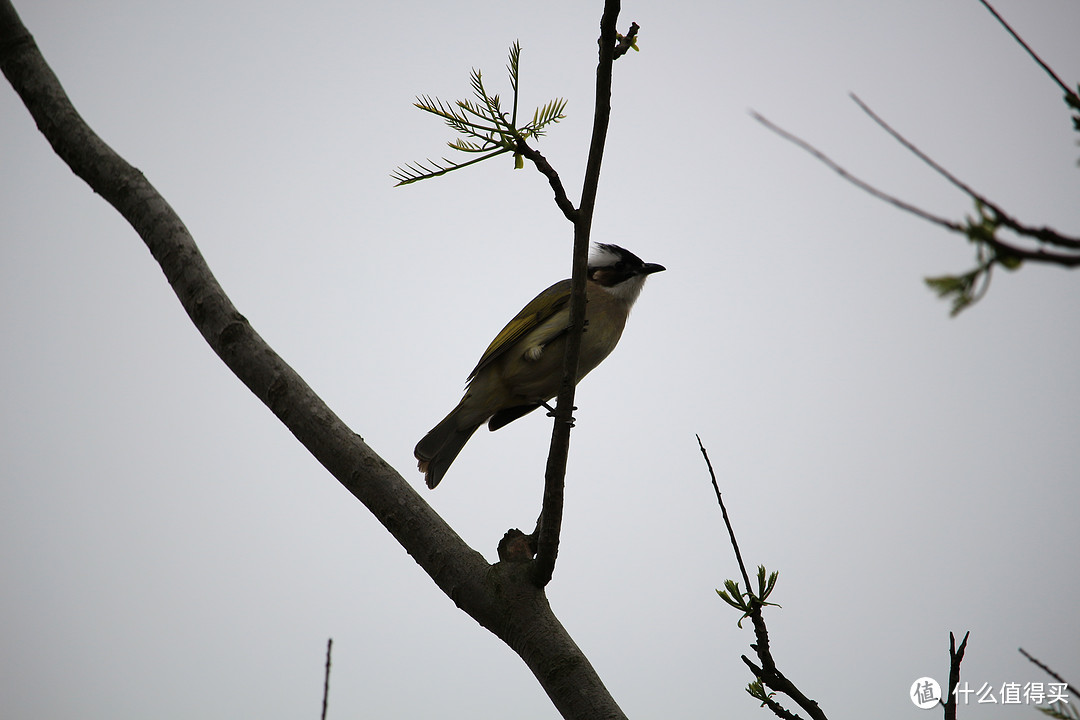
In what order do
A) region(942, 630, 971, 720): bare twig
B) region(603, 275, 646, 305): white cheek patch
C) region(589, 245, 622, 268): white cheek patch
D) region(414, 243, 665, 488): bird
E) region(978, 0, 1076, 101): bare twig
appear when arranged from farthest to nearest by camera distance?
region(589, 245, 622, 268): white cheek patch → region(603, 275, 646, 305): white cheek patch → region(414, 243, 665, 488): bird → region(942, 630, 971, 720): bare twig → region(978, 0, 1076, 101): bare twig

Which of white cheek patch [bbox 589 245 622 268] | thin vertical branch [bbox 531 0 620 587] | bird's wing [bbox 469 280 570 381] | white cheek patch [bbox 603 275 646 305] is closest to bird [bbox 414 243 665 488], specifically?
bird's wing [bbox 469 280 570 381]

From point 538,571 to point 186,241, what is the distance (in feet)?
5.80

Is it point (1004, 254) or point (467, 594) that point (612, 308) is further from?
point (1004, 254)

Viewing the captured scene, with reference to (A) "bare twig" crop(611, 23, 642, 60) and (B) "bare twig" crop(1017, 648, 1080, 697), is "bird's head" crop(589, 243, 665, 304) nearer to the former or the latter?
(A) "bare twig" crop(611, 23, 642, 60)

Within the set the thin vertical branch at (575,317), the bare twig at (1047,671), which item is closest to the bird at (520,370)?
the thin vertical branch at (575,317)

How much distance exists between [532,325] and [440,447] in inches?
38.9

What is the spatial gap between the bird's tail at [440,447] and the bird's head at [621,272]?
1.46 metres

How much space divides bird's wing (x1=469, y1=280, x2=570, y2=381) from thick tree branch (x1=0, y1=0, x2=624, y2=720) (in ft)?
7.24

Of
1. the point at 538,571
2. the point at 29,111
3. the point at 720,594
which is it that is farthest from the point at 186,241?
the point at 720,594

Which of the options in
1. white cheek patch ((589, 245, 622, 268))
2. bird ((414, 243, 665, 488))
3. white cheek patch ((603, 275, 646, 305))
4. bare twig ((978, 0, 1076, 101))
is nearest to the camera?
bare twig ((978, 0, 1076, 101))

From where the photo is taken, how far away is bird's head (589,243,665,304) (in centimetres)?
540

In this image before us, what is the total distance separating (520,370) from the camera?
4.73 metres

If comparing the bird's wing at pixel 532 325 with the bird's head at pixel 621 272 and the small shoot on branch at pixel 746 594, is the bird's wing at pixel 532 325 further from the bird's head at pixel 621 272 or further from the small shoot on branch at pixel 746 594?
the small shoot on branch at pixel 746 594

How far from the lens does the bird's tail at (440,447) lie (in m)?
4.78
